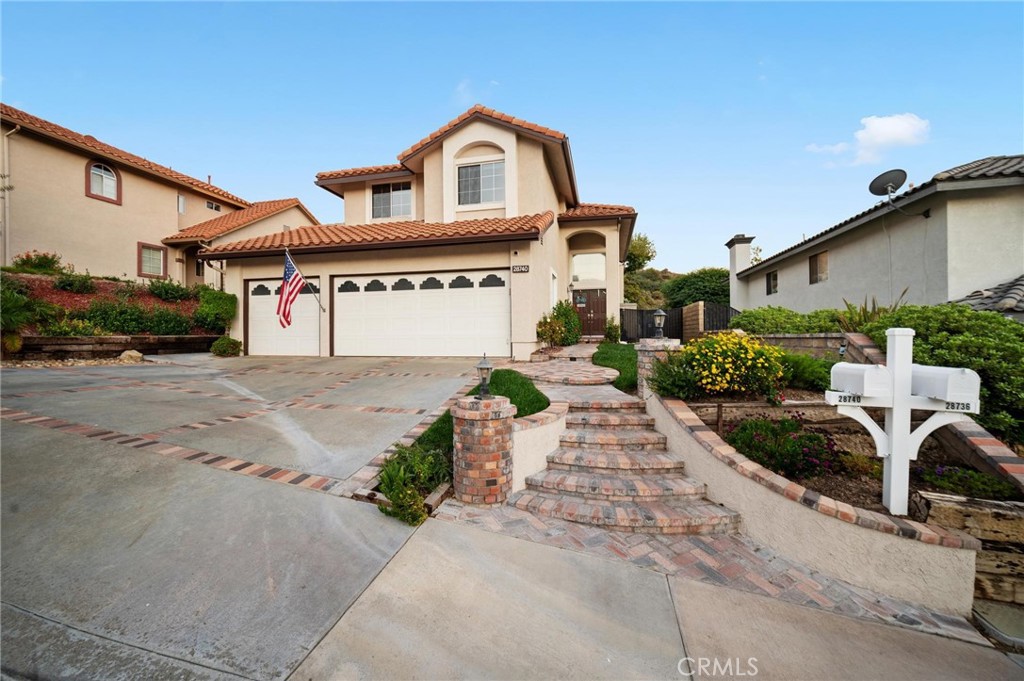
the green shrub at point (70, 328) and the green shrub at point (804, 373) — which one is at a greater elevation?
the green shrub at point (70, 328)

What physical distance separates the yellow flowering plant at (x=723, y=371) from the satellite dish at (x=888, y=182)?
705 centimetres

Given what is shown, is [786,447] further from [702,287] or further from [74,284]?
[702,287]

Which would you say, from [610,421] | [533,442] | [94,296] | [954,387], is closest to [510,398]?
[533,442]

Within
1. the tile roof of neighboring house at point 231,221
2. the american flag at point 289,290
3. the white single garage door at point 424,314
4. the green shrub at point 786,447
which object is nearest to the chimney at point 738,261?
the white single garage door at point 424,314

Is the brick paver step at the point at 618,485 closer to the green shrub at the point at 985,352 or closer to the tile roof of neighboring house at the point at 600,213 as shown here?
the green shrub at the point at 985,352

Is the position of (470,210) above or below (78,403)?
above

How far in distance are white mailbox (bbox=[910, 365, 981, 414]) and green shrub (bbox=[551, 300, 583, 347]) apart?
29.8 feet

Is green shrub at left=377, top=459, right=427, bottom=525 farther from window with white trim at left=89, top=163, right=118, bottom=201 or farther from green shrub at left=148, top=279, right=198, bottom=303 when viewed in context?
window with white trim at left=89, top=163, right=118, bottom=201

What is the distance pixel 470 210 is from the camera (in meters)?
12.1

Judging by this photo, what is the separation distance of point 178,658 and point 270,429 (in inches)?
128

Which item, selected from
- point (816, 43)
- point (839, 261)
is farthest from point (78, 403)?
point (839, 261)

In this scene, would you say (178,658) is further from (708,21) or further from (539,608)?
(708,21)

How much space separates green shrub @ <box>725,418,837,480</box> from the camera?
3.45 meters

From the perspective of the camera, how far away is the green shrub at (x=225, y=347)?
1149 centimetres
